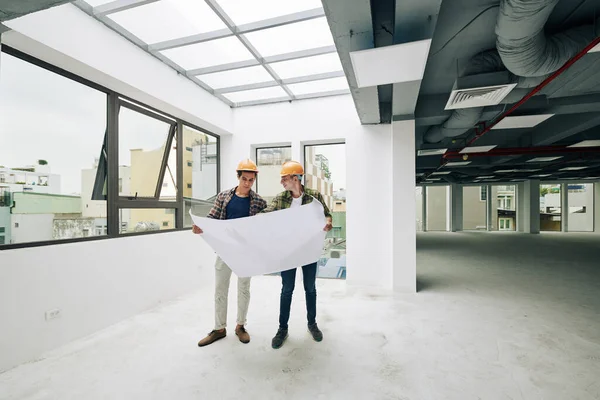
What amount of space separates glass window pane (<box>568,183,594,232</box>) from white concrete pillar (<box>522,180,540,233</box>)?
9.18 ft

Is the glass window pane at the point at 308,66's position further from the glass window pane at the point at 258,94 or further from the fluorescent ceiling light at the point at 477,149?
the fluorescent ceiling light at the point at 477,149

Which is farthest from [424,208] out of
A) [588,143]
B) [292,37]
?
[292,37]

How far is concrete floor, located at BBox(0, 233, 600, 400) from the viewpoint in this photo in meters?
1.77

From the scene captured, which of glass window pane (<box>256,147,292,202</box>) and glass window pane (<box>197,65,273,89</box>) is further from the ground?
glass window pane (<box>197,65,273,89</box>)

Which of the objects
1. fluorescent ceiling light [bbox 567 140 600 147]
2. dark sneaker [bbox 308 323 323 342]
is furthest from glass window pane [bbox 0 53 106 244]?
fluorescent ceiling light [bbox 567 140 600 147]

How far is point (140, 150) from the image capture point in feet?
10.9

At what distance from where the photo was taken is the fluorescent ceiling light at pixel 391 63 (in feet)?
6.61

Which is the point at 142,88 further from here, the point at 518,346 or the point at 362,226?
the point at 518,346

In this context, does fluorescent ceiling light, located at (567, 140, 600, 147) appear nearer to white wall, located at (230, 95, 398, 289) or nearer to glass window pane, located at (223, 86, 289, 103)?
white wall, located at (230, 95, 398, 289)

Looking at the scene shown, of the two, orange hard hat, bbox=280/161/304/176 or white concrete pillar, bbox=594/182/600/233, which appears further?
white concrete pillar, bbox=594/182/600/233

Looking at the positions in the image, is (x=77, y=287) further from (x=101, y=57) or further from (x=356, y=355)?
(x=356, y=355)

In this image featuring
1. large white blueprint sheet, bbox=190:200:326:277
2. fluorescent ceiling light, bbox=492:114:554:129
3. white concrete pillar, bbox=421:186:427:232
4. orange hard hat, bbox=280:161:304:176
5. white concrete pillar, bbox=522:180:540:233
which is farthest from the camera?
white concrete pillar, bbox=421:186:427:232

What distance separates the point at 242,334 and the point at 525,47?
2961 mm

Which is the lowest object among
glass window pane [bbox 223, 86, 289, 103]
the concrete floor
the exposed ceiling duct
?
the concrete floor
